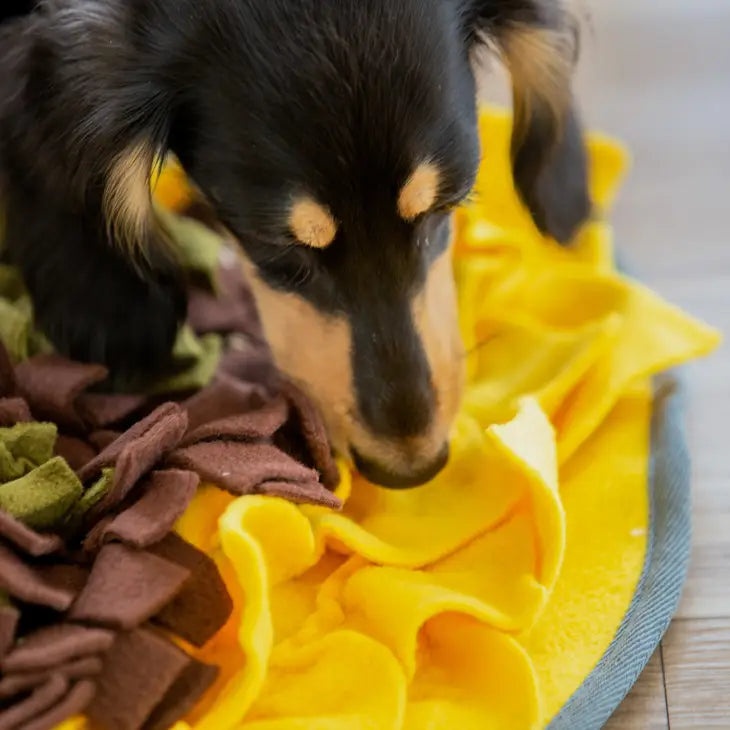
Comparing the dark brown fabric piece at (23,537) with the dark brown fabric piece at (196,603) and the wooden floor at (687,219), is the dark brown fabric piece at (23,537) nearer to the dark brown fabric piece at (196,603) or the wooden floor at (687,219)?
the dark brown fabric piece at (196,603)

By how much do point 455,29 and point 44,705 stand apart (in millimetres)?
696

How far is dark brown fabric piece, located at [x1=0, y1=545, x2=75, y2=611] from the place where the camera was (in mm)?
839

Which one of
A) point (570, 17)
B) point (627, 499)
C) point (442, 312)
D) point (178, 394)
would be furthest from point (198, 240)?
point (627, 499)

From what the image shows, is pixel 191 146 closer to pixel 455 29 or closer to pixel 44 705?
pixel 455 29

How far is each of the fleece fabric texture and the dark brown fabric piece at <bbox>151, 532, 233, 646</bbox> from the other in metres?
0.02

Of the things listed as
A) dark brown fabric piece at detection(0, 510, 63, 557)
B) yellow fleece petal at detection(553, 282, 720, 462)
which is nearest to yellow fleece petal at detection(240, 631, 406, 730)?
dark brown fabric piece at detection(0, 510, 63, 557)

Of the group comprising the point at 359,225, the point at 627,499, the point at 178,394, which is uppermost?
the point at 359,225

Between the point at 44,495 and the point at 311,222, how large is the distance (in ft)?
1.09

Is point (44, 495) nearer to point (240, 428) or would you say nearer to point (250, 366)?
point (240, 428)

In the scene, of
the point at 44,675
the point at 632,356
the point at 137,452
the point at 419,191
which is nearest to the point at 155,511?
the point at 137,452

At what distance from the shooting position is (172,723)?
2.72 feet

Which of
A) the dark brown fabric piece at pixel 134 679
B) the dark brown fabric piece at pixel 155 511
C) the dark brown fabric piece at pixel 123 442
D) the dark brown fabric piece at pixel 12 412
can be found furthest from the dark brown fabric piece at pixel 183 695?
the dark brown fabric piece at pixel 12 412

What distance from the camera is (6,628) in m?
0.82

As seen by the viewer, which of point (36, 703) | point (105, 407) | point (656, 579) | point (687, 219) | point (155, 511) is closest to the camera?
point (36, 703)
